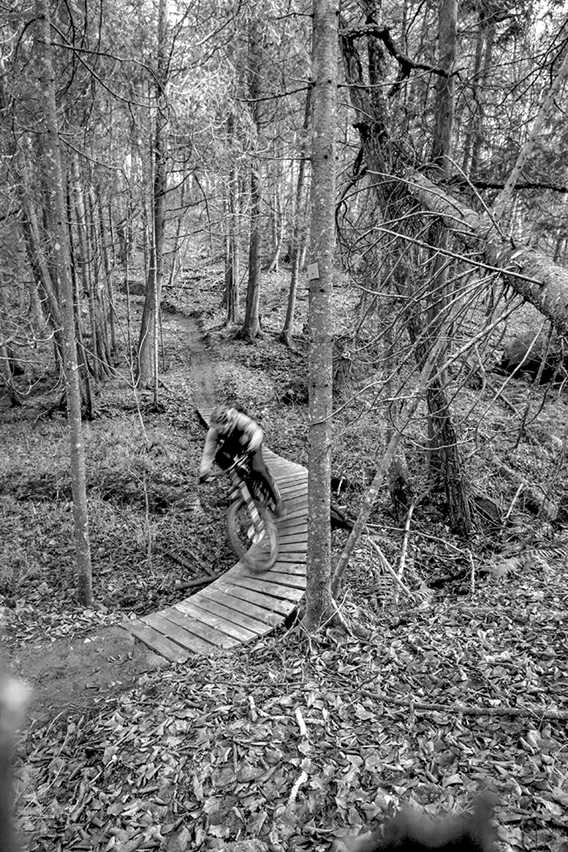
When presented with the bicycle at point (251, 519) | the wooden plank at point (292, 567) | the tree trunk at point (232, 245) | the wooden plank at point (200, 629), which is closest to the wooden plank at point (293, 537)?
the bicycle at point (251, 519)

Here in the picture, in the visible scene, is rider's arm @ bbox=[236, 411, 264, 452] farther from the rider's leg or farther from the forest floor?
the forest floor

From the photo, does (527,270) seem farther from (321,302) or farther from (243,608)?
(243,608)

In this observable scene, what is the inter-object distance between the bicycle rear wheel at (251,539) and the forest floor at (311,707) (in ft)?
2.59

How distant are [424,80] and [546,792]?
8858mm

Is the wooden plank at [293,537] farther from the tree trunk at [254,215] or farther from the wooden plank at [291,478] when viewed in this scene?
the tree trunk at [254,215]

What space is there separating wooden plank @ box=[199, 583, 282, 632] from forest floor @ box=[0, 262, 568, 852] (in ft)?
1.78

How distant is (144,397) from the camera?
15.3 m

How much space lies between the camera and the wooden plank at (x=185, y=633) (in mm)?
5422

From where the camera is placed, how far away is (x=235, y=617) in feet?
19.5

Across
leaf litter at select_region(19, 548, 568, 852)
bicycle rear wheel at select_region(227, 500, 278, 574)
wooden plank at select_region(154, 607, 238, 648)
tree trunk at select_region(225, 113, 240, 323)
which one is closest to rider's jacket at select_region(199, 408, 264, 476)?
bicycle rear wheel at select_region(227, 500, 278, 574)

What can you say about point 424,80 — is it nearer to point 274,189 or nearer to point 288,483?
point 288,483

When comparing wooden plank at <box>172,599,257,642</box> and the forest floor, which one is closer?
the forest floor

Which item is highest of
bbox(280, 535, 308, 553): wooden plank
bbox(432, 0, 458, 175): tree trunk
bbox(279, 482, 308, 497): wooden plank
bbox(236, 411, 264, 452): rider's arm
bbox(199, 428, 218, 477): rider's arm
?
bbox(432, 0, 458, 175): tree trunk

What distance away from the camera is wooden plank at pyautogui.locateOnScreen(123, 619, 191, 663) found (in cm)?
530
